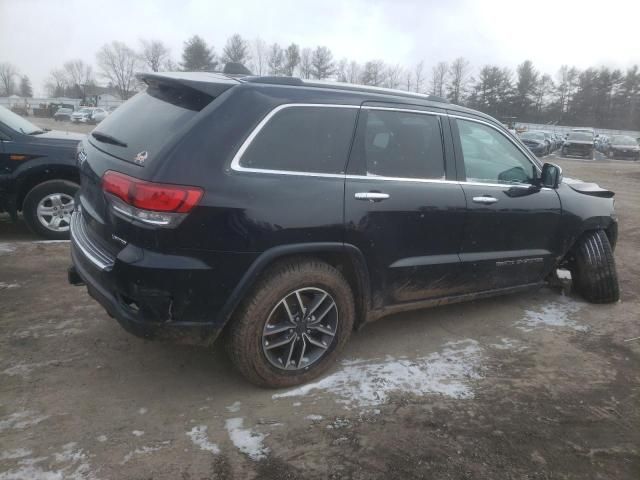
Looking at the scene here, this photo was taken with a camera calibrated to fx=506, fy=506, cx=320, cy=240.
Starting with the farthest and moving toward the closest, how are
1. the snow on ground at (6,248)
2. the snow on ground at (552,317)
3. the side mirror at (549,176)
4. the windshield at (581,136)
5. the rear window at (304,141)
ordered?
the windshield at (581,136), the snow on ground at (6,248), the snow on ground at (552,317), the side mirror at (549,176), the rear window at (304,141)

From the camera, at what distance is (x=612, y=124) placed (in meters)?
72.6

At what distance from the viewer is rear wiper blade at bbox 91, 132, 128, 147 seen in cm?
302

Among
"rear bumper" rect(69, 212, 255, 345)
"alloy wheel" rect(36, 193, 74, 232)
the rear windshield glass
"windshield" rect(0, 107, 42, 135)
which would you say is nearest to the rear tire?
"rear bumper" rect(69, 212, 255, 345)

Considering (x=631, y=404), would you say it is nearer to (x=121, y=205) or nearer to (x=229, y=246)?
(x=229, y=246)

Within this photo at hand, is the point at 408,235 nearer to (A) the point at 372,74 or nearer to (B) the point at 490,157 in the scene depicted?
(B) the point at 490,157

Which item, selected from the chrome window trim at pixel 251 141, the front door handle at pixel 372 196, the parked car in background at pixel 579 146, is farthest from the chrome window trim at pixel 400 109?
the parked car in background at pixel 579 146

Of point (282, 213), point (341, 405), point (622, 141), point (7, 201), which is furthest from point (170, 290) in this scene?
point (622, 141)

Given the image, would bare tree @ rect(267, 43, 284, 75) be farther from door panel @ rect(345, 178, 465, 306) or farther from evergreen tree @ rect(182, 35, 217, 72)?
door panel @ rect(345, 178, 465, 306)

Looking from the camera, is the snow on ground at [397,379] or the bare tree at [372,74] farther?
the bare tree at [372,74]

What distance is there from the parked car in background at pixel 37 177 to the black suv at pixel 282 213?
267 cm

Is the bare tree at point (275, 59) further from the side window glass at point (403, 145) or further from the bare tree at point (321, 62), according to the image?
the side window glass at point (403, 145)

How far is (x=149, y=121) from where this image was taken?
2994 millimetres

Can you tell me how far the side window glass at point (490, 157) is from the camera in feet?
12.5

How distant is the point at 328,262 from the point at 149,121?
1363 mm
